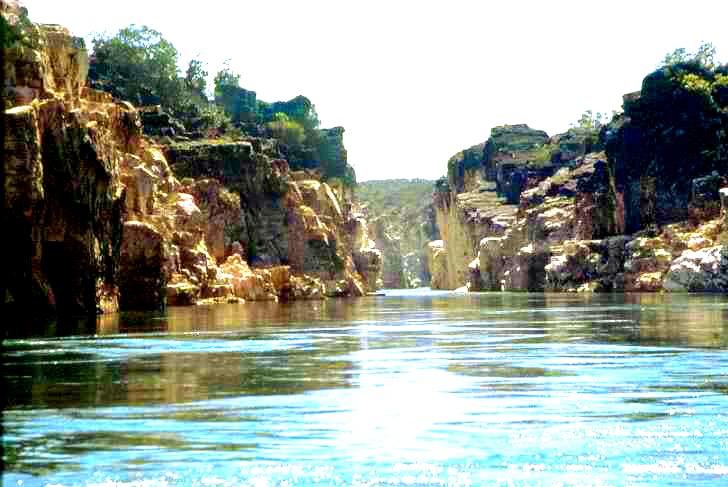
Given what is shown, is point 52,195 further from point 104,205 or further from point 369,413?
point 369,413

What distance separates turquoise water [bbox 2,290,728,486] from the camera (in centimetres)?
2242

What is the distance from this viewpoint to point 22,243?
8069cm

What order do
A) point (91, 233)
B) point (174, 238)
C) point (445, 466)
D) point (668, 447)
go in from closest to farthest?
1. point (445, 466)
2. point (668, 447)
3. point (91, 233)
4. point (174, 238)

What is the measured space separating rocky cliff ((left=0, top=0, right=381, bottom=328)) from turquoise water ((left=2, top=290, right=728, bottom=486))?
28.2 meters

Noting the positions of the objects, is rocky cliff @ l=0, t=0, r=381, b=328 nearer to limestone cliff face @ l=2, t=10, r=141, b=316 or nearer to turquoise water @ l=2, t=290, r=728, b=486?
limestone cliff face @ l=2, t=10, r=141, b=316

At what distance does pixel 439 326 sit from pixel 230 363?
2955 cm

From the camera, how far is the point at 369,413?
98.2 feet

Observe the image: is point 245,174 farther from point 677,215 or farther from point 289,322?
point 289,322

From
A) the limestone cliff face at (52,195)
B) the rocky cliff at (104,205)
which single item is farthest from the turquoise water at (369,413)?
the rocky cliff at (104,205)

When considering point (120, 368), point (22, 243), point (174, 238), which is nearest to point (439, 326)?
point (22, 243)

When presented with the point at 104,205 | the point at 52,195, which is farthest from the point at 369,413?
the point at 104,205

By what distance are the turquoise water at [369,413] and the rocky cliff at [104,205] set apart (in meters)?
28.2

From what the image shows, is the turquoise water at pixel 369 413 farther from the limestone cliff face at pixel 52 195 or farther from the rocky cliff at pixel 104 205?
the rocky cliff at pixel 104 205

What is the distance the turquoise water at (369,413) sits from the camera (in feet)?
73.6
